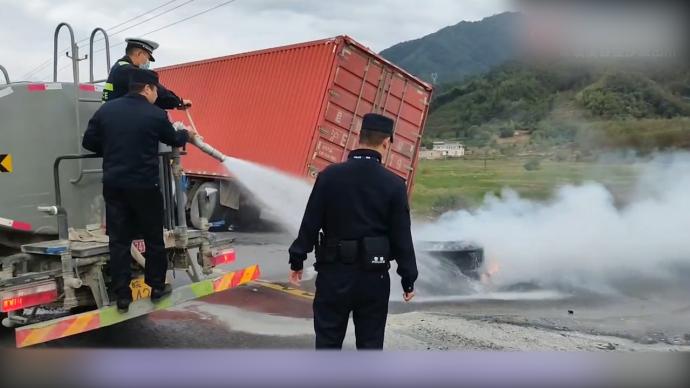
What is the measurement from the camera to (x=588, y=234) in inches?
402

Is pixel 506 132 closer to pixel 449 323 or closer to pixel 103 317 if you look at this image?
pixel 449 323

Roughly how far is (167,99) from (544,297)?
19.1 feet

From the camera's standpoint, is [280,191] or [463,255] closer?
[463,255]

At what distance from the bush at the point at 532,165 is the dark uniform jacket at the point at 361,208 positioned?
52.3 ft

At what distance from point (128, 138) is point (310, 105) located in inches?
246

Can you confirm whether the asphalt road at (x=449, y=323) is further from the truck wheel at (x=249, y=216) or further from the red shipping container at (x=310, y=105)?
the truck wheel at (x=249, y=216)

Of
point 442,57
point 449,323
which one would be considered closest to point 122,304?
point 449,323

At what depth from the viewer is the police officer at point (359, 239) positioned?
10.1 ft

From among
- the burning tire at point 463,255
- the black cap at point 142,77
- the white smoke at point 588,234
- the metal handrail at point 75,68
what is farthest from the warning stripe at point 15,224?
the white smoke at point 588,234

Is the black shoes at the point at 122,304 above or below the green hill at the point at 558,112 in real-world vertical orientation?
below

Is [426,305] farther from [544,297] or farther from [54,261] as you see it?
[54,261]

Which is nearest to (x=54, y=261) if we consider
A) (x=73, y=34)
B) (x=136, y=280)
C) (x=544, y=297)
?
(x=136, y=280)

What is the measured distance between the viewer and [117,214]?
156 inches

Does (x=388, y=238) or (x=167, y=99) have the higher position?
(x=167, y=99)
